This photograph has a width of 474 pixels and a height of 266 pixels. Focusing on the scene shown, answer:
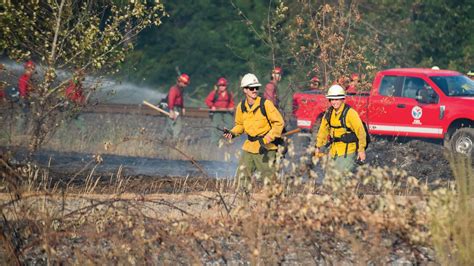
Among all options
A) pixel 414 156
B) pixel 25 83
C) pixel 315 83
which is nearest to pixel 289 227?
pixel 25 83

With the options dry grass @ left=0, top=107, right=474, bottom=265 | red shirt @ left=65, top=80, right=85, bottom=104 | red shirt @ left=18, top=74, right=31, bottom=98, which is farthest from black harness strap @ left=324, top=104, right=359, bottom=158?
red shirt @ left=18, top=74, right=31, bottom=98

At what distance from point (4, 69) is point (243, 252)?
4602mm

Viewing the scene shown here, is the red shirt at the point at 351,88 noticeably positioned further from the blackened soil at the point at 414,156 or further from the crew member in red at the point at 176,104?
the crew member in red at the point at 176,104

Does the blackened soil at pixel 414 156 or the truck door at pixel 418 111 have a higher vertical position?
the truck door at pixel 418 111

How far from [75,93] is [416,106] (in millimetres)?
7789

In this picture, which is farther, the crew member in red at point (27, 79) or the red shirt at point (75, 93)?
the red shirt at point (75, 93)

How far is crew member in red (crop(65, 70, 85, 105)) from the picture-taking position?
15.6 m

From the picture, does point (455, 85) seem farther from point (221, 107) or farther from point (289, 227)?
point (289, 227)

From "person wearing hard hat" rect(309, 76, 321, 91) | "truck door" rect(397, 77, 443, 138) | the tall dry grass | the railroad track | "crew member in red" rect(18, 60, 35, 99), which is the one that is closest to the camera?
the tall dry grass

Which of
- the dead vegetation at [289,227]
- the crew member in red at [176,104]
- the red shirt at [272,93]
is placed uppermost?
the red shirt at [272,93]

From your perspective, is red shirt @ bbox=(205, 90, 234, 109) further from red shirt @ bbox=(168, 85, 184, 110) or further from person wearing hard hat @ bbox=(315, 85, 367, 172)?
person wearing hard hat @ bbox=(315, 85, 367, 172)

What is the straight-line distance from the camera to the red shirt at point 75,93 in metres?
16.0

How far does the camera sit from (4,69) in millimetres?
14586

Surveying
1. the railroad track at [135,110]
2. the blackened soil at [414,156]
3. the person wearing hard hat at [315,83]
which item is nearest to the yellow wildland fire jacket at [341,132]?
the person wearing hard hat at [315,83]
